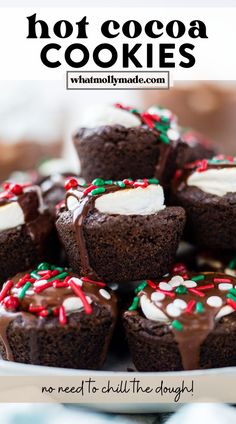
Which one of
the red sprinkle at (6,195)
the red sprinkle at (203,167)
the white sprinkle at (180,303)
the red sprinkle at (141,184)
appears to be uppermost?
the red sprinkle at (203,167)

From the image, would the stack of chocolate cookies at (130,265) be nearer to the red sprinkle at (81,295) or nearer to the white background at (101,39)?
the red sprinkle at (81,295)

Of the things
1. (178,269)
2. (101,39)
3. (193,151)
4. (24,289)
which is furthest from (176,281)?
(101,39)

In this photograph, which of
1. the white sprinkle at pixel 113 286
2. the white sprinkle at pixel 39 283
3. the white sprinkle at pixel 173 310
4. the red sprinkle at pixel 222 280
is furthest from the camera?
the white sprinkle at pixel 113 286

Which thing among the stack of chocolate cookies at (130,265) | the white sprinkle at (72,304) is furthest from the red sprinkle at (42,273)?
the white sprinkle at (72,304)

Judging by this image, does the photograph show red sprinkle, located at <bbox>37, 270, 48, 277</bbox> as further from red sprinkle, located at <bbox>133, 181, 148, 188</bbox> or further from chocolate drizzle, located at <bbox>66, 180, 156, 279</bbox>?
red sprinkle, located at <bbox>133, 181, 148, 188</bbox>

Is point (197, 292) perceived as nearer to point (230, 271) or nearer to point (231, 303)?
point (231, 303)

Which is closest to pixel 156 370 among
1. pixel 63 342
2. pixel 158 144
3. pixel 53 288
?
pixel 63 342

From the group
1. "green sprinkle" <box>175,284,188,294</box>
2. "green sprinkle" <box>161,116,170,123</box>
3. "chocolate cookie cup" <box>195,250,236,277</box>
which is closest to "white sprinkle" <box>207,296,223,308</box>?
"green sprinkle" <box>175,284,188,294</box>

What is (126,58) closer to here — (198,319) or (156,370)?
(198,319)

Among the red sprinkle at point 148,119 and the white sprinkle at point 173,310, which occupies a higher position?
the red sprinkle at point 148,119
